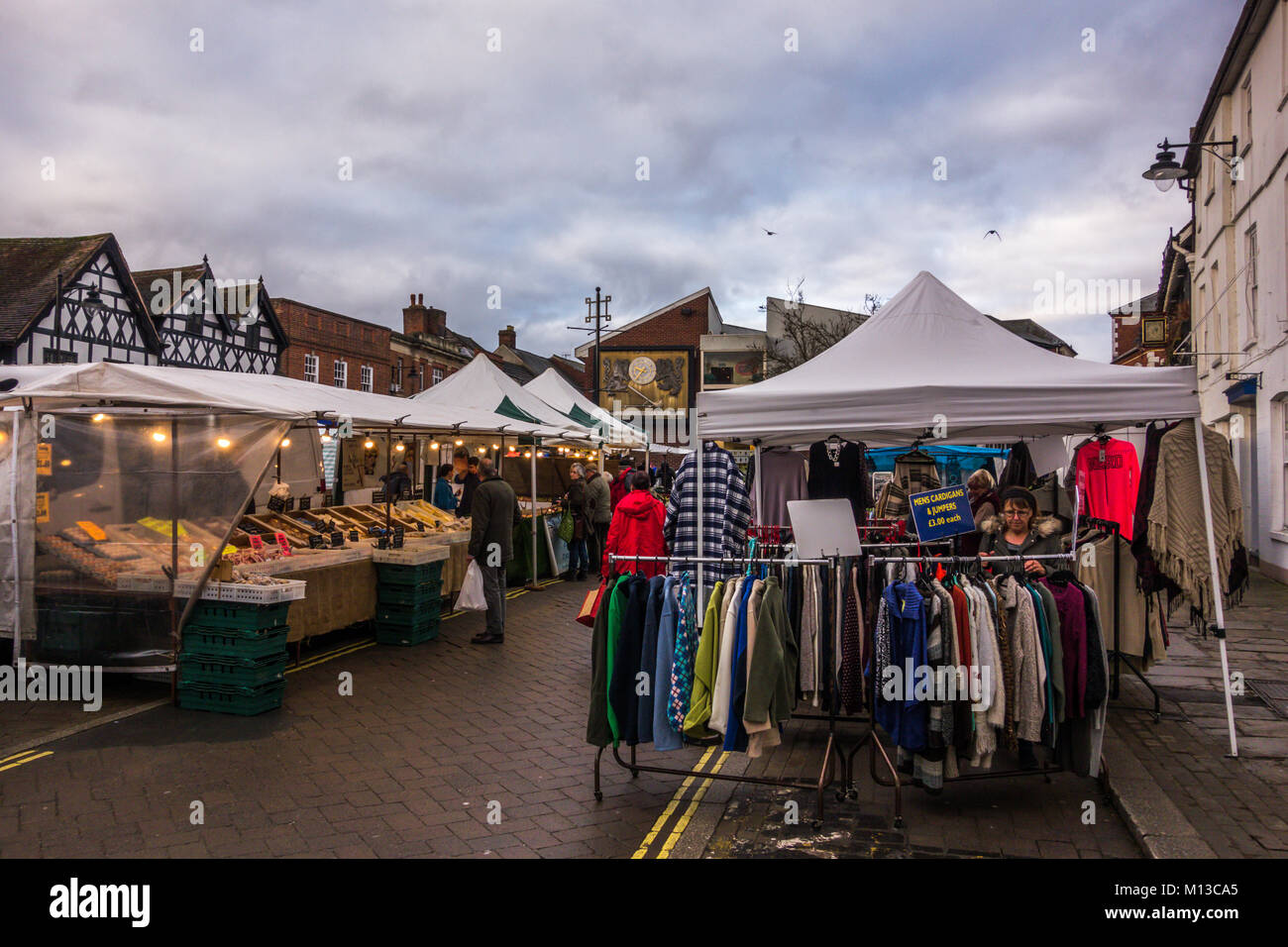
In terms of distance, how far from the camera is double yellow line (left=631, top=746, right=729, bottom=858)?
4.14 metres

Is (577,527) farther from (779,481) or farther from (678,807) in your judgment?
(678,807)

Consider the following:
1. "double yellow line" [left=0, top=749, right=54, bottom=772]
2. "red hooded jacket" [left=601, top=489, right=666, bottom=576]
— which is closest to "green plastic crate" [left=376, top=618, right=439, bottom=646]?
"red hooded jacket" [left=601, top=489, right=666, bottom=576]

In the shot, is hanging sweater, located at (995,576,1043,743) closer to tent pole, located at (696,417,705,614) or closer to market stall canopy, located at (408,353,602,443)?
tent pole, located at (696,417,705,614)

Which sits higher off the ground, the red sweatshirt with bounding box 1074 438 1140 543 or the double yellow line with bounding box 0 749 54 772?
the red sweatshirt with bounding box 1074 438 1140 543

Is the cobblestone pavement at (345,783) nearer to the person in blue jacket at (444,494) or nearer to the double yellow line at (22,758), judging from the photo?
the double yellow line at (22,758)

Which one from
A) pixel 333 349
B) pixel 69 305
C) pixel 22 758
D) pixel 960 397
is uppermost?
pixel 333 349

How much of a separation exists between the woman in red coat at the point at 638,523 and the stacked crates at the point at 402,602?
2.71 m

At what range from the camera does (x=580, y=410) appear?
59.6 feet

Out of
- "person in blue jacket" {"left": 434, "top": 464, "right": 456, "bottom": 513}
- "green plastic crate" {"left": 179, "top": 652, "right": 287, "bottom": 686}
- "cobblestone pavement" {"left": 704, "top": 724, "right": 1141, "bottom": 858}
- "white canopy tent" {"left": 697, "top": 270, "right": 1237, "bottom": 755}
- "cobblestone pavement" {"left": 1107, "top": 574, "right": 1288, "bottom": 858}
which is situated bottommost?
"cobblestone pavement" {"left": 704, "top": 724, "right": 1141, "bottom": 858}

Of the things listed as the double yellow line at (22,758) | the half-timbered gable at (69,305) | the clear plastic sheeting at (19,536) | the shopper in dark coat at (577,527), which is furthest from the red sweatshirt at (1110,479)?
the half-timbered gable at (69,305)

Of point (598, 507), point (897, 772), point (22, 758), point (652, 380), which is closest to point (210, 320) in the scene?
point (598, 507)

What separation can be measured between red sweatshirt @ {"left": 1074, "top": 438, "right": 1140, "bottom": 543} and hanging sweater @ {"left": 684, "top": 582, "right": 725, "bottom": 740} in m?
3.73

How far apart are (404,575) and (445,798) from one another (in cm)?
426

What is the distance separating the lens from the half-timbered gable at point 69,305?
2014 cm
